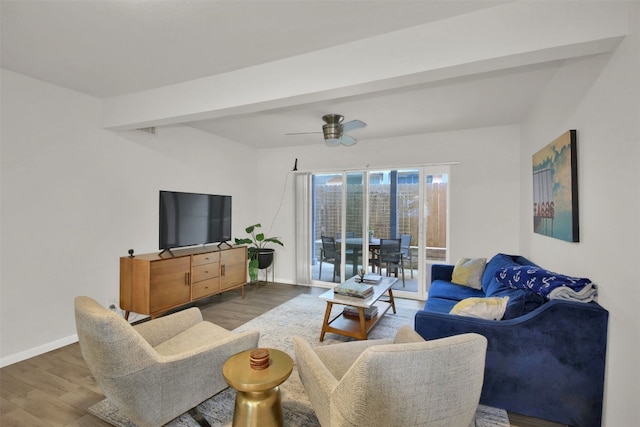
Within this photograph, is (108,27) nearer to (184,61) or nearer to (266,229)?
(184,61)

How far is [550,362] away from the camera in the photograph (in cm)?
188

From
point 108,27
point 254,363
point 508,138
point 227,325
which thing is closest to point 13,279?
point 227,325

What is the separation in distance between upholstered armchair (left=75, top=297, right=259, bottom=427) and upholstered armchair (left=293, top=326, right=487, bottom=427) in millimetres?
870

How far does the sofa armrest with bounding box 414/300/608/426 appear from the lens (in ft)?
5.97

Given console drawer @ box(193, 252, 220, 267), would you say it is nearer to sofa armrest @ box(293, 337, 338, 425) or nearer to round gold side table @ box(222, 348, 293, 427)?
round gold side table @ box(222, 348, 293, 427)

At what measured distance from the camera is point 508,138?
4.08 m

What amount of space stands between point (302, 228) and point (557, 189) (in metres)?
3.70

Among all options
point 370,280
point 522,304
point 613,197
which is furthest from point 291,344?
point 613,197

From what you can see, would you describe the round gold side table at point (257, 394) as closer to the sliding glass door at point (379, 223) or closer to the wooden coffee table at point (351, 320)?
the wooden coffee table at point (351, 320)

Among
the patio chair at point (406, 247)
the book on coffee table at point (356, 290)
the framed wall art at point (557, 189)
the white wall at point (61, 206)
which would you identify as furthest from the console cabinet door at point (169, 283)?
the framed wall art at point (557, 189)

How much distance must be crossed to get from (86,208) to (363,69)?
3.09m

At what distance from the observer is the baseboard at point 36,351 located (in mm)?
2614

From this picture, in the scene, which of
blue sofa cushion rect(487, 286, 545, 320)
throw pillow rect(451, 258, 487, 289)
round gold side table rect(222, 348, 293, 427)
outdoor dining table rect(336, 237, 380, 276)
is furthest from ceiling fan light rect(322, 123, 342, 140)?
round gold side table rect(222, 348, 293, 427)

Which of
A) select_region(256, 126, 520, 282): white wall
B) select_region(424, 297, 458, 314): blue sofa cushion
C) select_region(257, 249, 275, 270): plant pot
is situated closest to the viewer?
select_region(424, 297, 458, 314): blue sofa cushion
